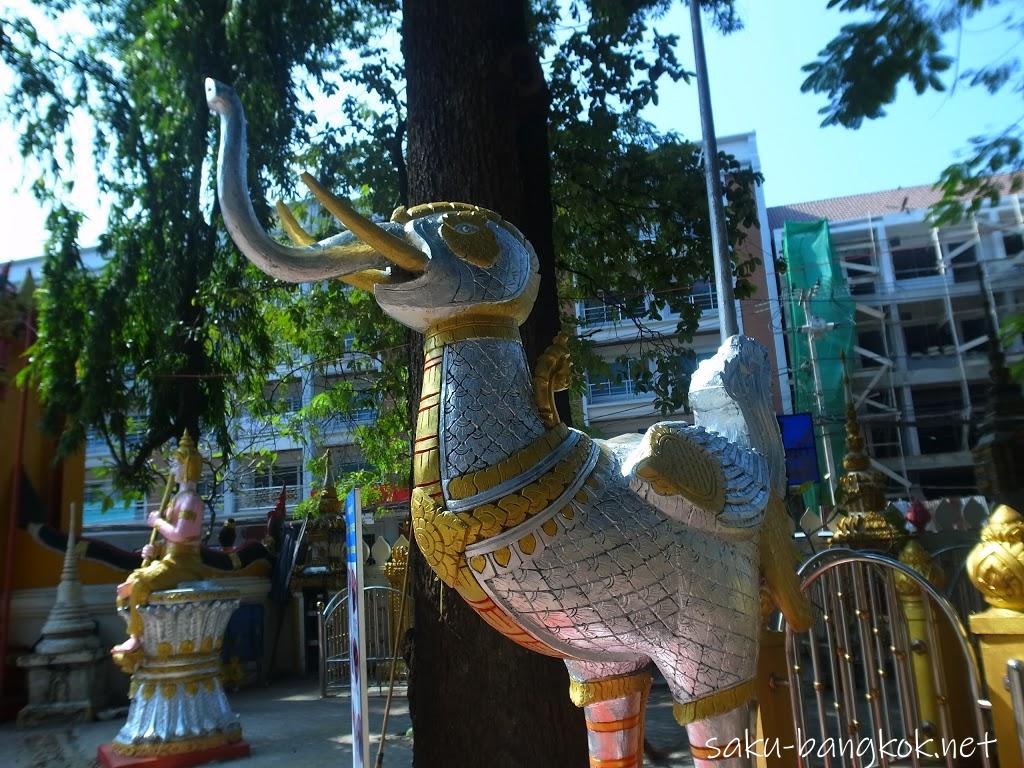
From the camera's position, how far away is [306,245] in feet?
5.84

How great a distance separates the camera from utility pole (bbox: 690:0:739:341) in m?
4.91

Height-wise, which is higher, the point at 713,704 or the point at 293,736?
the point at 713,704

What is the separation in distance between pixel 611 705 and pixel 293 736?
207 inches

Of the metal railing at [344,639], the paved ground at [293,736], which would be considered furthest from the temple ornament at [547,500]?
the metal railing at [344,639]

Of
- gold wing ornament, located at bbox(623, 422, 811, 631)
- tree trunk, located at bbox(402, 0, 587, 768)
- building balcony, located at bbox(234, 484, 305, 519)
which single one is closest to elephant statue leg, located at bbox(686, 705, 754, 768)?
gold wing ornament, located at bbox(623, 422, 811, 631)

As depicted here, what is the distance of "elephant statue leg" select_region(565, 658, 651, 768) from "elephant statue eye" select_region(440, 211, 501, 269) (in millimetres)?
937

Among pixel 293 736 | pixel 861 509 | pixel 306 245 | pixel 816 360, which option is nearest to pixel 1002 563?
pixel 306 245

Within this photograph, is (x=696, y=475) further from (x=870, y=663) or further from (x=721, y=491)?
(x=870, y=663)

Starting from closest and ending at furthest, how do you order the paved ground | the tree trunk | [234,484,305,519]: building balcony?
the tree trunk < the paved ground < [234,484,305,519]: building balcony

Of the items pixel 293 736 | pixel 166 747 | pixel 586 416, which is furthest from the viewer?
pixel 586 416

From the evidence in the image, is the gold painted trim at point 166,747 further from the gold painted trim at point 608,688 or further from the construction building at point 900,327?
the construction building at point 900,327

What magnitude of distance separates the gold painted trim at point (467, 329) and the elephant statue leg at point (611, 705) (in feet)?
2.53

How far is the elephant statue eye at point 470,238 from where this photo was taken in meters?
1.74

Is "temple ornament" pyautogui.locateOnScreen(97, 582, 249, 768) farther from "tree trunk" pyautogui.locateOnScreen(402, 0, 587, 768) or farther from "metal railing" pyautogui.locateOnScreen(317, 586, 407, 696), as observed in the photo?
"tree trunk" pyautogui.locateOnScreen(402, 0, 587, 768)
